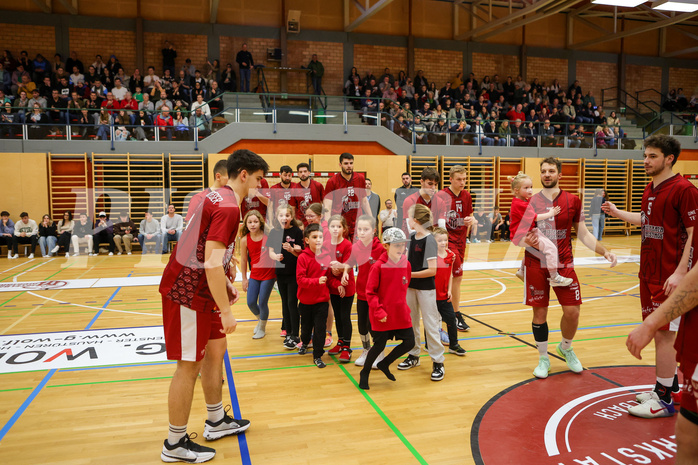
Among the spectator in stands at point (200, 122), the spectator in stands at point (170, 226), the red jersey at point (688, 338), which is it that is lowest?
the spectator in stands at point (170, 226)

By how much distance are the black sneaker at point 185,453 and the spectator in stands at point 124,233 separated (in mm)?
12223

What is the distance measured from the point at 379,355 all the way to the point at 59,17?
20111 mm

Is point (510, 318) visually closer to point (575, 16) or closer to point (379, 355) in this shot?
point (379, 355)

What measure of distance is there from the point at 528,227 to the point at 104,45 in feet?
64.6

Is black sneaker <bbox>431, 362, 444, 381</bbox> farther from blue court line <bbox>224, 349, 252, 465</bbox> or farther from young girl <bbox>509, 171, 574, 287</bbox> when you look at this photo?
blue court line <bbox>224, 349, 252, 465</bbox>

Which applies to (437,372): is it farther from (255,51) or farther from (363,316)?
(255,51)

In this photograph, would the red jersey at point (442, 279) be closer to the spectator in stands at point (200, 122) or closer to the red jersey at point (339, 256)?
the red jersey at point (339, 256)

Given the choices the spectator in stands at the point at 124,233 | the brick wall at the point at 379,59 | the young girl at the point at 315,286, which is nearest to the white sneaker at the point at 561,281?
the young girl at the point at 315,286

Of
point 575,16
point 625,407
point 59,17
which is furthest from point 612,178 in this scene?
point 59,17

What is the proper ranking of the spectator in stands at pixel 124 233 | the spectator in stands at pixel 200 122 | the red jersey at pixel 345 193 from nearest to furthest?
the red jersey at pixel 345 193
the spectator in stands at pixel 124 233
the spectator in stands at pixel 200 122

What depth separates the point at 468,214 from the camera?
6.19 meters

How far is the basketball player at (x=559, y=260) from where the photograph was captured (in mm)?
4527

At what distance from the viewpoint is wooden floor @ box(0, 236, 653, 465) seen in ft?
11.1

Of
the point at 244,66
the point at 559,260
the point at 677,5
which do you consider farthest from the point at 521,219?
the point at 677,5
